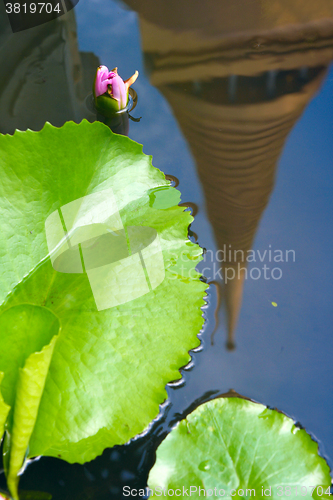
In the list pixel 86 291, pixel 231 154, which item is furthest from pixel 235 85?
pixel 86 291

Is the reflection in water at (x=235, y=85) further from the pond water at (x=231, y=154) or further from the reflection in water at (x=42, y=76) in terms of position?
the reflection in water at (x=42, y=76)

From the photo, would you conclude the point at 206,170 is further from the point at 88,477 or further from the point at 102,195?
the point at 88,477

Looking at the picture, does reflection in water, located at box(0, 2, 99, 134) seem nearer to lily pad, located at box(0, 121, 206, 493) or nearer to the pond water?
the pond water

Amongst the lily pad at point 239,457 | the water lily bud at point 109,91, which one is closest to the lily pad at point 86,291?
the lily pad at point 239,457

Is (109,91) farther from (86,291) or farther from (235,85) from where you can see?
(86,291)

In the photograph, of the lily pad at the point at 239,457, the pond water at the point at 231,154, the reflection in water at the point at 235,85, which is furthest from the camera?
the reflection in water at the point at 235,85

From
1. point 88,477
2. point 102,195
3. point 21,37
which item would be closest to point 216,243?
point 102,195

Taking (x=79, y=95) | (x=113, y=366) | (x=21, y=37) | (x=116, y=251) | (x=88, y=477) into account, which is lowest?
(x=88, y=477)
